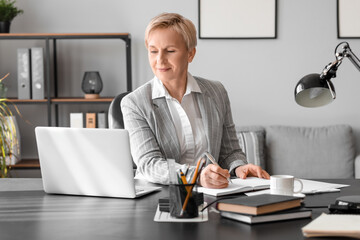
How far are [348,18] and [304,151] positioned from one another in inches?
41.9

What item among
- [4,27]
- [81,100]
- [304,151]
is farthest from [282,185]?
[4,27]

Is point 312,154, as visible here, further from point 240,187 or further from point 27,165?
point 240,187

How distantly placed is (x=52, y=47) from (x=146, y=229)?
301 centimetres

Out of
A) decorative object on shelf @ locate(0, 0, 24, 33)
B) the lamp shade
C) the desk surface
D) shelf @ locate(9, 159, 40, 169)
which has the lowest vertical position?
shelf @ locate(9, 159, 40, 169)

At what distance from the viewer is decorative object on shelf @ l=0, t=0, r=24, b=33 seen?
3.83 m

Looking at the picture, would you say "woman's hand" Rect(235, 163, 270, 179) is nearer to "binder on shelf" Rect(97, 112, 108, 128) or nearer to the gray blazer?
the gray blazer

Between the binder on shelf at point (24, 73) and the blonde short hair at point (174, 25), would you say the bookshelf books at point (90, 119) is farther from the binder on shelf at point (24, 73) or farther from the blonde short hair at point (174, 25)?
the blonde short hair at point (174, 25)

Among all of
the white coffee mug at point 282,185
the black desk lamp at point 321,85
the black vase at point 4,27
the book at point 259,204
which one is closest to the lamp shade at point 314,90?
the black desk lamp at point 321,85

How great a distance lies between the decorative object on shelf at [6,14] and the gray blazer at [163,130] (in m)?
2.06

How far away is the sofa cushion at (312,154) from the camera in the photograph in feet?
12.5

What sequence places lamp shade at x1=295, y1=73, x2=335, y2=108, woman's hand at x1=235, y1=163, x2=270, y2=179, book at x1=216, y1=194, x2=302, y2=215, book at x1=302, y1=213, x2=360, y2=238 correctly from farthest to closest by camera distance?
woman's hand at x1=235, y1=163, x2=270, y2=179 < lamp shade at x1=295, y1=73, x2=335, y2=108 < book at x1=216, y1=194, x2=302, y2=215 < book at x1=302, y1=213, x2=360, y2=238

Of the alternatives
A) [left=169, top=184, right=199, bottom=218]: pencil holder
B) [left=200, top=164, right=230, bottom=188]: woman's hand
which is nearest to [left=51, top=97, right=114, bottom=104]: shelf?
[left=200, top=164, right=230, bottom=188]: woman's hand

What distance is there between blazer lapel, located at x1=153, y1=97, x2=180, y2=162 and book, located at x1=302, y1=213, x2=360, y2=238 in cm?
89

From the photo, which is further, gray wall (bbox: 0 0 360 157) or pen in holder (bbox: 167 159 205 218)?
gray wall (bbox: 0 0 360 157)
